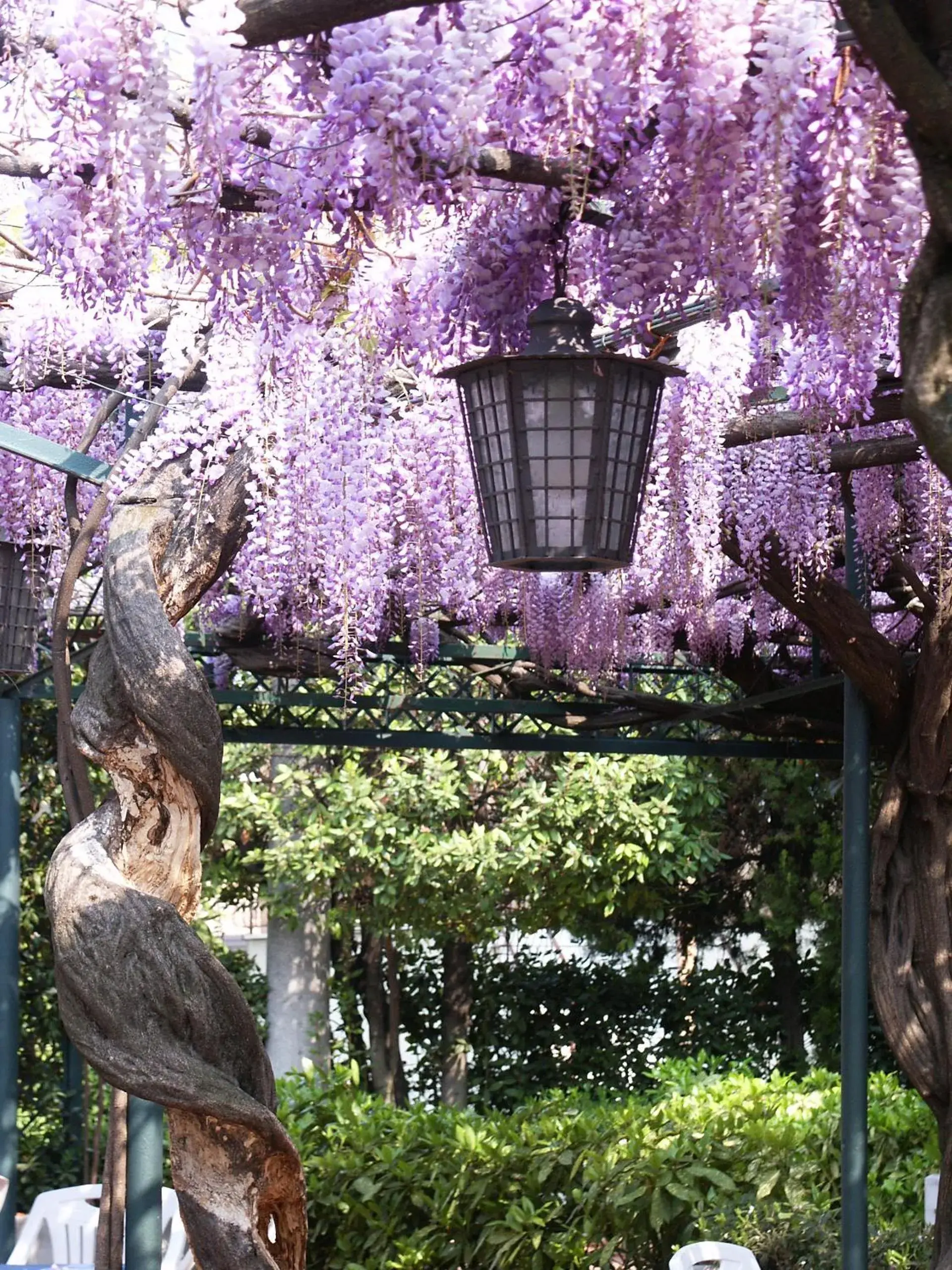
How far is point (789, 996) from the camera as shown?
1070 centimetres

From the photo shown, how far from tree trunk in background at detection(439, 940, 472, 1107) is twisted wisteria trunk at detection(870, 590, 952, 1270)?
5.93 m

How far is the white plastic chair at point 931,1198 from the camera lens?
17.1 feet

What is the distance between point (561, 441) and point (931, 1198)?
12.7ft

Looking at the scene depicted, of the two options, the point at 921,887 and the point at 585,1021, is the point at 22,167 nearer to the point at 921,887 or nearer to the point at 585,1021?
the point at 921,887

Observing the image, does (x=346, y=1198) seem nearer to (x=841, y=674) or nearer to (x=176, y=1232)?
(x=176, y=1232)

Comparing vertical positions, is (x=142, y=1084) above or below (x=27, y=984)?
above

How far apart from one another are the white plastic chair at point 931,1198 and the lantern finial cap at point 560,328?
3760mm

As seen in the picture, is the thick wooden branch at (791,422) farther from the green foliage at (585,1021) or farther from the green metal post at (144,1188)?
the green foliage at (585,1021)

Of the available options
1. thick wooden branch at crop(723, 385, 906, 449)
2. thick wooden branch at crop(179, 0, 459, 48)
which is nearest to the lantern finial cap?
thick wooden branch at crop(179, 0, 459, 48)

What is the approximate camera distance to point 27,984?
9195mm

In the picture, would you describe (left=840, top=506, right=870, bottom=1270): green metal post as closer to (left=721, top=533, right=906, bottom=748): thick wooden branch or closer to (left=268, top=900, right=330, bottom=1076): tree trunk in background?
(left=721, top=533, right=906, bottom=748): thick wooden branch

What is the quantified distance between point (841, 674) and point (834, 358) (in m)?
2.09

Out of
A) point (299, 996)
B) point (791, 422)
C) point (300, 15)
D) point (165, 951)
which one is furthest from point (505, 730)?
point (300, 15)

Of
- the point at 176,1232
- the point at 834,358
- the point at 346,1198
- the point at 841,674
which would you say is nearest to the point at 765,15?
the point at 834,358
